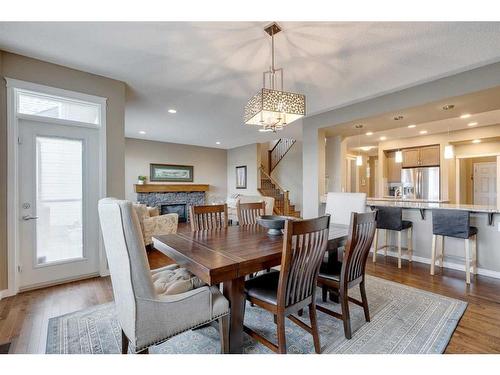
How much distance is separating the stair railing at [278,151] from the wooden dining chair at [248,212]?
6.19 metres

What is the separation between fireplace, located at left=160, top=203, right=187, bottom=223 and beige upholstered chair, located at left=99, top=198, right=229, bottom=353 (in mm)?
6740

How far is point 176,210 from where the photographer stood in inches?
323

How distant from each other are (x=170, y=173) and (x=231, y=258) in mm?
7140

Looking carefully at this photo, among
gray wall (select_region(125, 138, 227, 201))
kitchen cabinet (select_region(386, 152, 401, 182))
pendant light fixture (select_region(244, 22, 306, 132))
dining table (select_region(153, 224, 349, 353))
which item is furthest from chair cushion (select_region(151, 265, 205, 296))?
kitchen cabinet (select_region(386, 152, 401, 182))

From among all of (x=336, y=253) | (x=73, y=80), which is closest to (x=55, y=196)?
(x=73, y=80)

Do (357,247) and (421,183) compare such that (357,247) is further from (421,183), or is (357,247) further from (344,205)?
(421,183)

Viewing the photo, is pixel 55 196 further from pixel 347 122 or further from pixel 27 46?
pixel 347 122

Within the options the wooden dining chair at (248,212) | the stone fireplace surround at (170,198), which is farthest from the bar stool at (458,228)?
the stone fireplace surround at (170,198)

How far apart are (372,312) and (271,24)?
2768 millimetres

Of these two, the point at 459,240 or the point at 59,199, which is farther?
the point at 459,240

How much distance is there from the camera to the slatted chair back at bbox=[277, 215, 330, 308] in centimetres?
143

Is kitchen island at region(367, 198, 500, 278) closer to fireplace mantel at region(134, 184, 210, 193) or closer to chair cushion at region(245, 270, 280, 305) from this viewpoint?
chair cushion at region(245, 270, 280, 305)

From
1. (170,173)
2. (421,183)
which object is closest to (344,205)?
(421,183)
